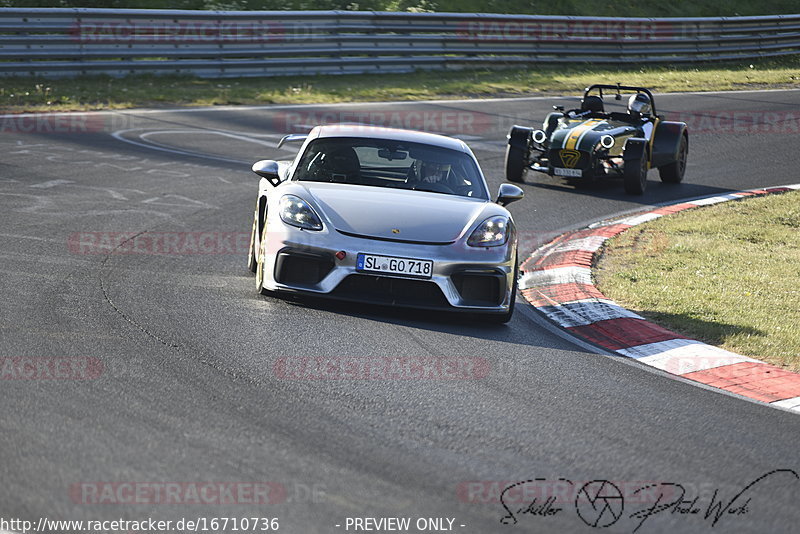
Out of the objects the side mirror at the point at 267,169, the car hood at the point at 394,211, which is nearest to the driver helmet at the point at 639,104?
the car hood at the point at 394,211

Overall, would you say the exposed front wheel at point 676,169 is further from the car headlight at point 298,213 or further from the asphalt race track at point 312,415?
the car headlight at point 298,213

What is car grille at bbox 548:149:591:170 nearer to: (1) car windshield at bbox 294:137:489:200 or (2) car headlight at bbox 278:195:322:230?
(1) car windshield at bbox 294:137:489:200

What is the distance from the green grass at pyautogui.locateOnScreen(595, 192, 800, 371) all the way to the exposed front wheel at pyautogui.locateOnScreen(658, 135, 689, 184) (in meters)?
1.77

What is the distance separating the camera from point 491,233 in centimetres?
741

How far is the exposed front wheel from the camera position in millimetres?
15086

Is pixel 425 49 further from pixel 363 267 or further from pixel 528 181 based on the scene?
pixel 363 267

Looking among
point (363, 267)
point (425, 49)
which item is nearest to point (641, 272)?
point (363, 267)

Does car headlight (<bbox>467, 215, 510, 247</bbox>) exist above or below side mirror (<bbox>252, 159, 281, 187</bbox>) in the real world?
below

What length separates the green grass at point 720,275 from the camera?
7.61 metres

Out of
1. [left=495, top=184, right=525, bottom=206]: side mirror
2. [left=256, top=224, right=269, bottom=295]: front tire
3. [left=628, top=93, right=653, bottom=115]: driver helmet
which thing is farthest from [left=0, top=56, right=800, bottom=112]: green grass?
[left=495, top=184, right=525, bottom=206]: side mirror

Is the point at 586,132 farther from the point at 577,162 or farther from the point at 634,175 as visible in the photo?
the point at 634,175

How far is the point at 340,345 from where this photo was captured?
21.0ft
